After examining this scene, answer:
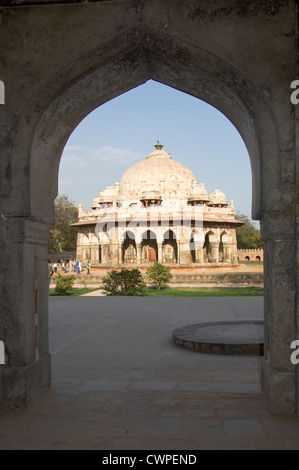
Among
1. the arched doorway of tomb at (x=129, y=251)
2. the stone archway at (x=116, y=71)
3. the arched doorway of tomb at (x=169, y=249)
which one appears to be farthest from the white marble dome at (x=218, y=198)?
the stone archway at (x=116, y=71)

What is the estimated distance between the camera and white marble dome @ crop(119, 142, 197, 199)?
109ft

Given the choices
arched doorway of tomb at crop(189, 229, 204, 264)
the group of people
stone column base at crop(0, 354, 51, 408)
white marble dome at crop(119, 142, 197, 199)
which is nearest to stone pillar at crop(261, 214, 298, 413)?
stone column base at crop(0, 354, 51, 408)

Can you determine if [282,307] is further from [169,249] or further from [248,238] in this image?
[248,238]

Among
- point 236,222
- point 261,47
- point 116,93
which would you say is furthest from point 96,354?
point 236,222

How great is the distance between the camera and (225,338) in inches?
250

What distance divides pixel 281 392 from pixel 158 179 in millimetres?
30893

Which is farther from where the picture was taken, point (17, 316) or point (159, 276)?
point (159, 276)

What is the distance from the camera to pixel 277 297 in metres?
3.62

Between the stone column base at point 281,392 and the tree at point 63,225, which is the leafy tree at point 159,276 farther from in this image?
the tree at point 63,225

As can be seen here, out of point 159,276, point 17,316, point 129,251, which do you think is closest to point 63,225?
point 129,251

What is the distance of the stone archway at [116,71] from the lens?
3602 mm
